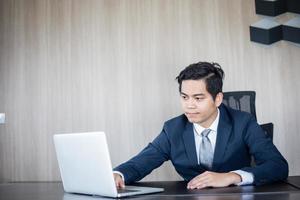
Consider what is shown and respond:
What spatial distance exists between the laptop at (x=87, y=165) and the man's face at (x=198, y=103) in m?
0.63

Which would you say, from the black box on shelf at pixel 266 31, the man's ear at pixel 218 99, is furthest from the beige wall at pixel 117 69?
the man's ear at pixel 218 99

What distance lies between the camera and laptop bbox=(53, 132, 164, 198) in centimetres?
144

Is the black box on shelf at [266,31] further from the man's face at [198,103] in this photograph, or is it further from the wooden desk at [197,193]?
the wooden desk at [197,193]

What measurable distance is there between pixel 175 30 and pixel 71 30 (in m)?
0.97

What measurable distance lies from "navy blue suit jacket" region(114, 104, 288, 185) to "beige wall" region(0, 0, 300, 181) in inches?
60.9

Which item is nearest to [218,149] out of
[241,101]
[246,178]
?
[246,178]

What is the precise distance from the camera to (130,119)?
378 centimetres

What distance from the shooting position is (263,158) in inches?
75.2

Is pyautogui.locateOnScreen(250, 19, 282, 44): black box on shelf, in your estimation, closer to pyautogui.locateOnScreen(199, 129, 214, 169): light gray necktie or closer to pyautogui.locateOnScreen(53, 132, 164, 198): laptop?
pyautogui.locateOnScreen(199, 129, 214, 169): light gray necktie

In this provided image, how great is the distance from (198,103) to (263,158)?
0.43 metres

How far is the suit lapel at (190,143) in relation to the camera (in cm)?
206

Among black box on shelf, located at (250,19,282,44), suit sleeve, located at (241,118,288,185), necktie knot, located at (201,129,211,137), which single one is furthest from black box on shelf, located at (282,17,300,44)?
necktie knot, located at (201,129,211,137)

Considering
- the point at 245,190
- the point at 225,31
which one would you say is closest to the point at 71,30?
the point at 225,31

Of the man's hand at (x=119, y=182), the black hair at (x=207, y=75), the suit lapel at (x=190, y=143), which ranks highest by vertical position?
the black hair at (x=207, y=75)
